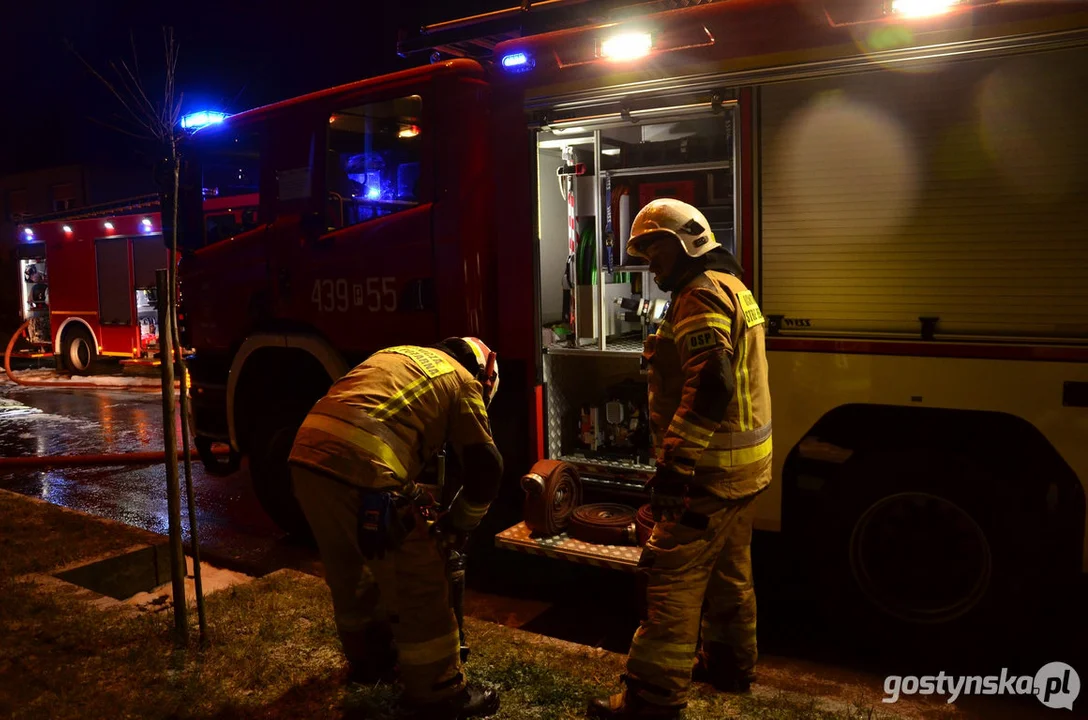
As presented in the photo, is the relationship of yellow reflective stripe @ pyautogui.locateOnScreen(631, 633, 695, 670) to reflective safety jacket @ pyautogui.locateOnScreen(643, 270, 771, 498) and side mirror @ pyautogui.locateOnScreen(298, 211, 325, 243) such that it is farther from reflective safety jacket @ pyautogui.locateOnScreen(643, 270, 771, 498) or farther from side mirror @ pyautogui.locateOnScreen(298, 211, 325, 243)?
side mirror @ pyautogui.locateOnScreen(298, 211, 325, 243)

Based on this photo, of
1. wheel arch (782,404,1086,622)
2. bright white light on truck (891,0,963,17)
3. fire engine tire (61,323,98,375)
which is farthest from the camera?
fire engine tire (61,323,98,375)

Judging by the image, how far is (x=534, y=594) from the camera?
16.1ft

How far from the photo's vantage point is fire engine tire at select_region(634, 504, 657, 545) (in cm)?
415

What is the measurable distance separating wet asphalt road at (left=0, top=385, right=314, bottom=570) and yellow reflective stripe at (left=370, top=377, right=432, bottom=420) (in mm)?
2670

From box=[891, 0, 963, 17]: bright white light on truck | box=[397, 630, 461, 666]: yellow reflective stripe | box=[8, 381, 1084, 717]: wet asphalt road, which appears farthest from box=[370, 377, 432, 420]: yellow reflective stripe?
box=[891, 0, 963, 17]: bright white light on truck

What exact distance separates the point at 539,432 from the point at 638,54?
1.92 m

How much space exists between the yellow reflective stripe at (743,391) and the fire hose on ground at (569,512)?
1054 millimetres

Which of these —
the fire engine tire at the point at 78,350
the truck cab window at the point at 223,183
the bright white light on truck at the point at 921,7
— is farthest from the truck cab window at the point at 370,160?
the fire engine tire at the point at 78,350

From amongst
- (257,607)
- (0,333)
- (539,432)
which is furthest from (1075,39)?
(0,333)

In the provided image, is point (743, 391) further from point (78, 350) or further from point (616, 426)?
point (78, 350)

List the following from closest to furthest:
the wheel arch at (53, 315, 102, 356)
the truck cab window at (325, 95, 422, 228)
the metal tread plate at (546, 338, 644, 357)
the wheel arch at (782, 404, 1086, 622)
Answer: the wheel arch at (782, 404, 1086, 622) → the metal tread plate at (546, 338, 644, 357) → the truck cab window at (325, 95, 422, 228) → the wheel arch at (53, 315, 102, 356)

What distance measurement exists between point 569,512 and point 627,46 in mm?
2266

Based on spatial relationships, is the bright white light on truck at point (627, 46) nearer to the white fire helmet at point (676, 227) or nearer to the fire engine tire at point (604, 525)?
the white fire helmet at point (676, 227)

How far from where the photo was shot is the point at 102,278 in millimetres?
15484
